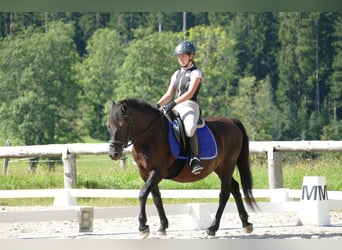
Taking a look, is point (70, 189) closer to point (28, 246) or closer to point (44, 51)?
point (28, 246)

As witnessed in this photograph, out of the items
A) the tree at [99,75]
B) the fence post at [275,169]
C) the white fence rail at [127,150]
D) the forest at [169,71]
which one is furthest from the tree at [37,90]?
the fence post at [275,169]

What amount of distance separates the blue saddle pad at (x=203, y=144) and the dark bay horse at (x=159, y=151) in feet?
0.12

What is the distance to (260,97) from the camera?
34.2 m

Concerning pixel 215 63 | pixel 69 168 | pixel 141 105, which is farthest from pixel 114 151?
pixel 215 63

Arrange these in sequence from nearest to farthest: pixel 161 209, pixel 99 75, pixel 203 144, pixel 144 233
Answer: pixel 144 233 < pixel 161 209 < pixel 203 144 < pixel 99 75

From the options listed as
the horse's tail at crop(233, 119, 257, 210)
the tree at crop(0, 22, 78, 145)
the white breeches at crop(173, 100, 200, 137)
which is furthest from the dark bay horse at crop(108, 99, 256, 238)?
the tree at crop(0, 22, 78, 145)

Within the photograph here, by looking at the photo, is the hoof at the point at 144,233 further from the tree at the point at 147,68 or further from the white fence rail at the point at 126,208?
the tree at the point at 147,68

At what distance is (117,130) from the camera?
6.02 metres

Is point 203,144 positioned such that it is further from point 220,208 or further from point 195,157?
point 220,208

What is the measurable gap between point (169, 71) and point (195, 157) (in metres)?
24.9

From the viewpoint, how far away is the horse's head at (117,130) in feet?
19.7

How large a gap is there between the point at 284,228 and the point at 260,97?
27663 millimetres

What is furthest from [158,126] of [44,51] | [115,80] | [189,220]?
[115,80]

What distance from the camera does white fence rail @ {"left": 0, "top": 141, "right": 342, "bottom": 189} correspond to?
27.5 ft
